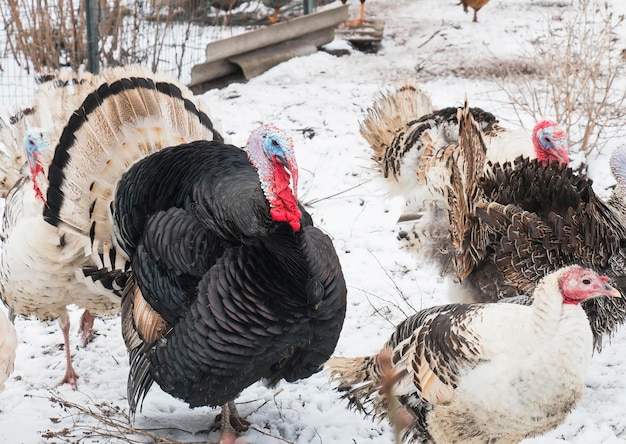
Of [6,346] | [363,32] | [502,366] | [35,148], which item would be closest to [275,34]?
[363,32]

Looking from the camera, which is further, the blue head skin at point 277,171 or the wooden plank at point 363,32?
the wooden plank at point 363,32

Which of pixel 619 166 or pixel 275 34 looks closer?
pixel 619 166

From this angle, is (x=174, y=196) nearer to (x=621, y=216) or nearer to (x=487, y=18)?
(x=621, y=216)

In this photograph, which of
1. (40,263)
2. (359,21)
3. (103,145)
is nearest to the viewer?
(103,145)

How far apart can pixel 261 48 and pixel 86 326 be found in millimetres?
4686

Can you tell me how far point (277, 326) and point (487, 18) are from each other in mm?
8105

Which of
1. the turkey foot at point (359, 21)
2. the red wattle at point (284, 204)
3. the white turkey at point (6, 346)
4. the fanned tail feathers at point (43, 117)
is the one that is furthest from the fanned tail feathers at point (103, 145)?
the turkey foot at point (359, 21)

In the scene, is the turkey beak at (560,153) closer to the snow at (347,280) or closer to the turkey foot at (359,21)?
the snow at (347,280)

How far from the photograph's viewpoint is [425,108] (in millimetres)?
5164

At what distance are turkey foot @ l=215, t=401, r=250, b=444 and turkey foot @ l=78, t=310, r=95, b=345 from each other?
115cm

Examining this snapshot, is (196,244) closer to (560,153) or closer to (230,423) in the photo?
(230,423)

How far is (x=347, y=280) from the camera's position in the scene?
525 cm

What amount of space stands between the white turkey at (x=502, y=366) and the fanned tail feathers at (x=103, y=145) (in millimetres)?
1586

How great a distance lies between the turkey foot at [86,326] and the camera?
4621mm
